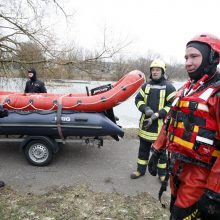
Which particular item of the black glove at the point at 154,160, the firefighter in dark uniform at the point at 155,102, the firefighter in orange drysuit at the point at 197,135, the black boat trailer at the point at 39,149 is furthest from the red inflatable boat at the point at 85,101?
the firefighter in orange drysuit at the point at 197,135

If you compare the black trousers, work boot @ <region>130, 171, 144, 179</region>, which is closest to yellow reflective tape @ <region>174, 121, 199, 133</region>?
the black trousers

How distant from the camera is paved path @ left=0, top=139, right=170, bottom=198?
154 inches

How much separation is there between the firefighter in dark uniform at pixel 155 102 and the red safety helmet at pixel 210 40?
1.89 meters

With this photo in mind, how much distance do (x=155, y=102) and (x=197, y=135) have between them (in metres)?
2.17

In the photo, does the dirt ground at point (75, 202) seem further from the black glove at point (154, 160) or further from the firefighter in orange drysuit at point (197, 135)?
the firefighter in orange drysuit at point (197, 135)

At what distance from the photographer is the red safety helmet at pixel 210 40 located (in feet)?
6.35

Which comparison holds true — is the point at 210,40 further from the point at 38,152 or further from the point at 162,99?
the point at 38,152

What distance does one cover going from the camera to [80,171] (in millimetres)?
4477

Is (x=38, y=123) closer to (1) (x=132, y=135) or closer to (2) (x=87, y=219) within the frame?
(2) (x=87, y=219)

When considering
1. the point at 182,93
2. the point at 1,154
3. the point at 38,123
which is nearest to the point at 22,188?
the point at 38,123

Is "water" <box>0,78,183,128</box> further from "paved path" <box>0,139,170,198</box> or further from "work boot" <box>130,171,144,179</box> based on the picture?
"work boot" <box>130,171,144,179</box>

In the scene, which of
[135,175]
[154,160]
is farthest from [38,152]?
[154,160]

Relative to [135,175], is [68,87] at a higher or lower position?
higher

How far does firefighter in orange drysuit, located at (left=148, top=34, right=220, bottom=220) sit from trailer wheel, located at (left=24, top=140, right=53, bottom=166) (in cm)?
287
